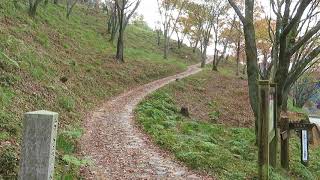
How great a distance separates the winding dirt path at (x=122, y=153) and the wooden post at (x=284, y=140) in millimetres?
2848

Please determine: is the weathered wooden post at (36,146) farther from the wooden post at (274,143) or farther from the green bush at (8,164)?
the wooden post at (274,143)

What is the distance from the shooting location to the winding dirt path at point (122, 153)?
786 cm

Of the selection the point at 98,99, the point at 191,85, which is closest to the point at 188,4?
the point at 191,85

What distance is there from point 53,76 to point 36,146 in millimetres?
12250

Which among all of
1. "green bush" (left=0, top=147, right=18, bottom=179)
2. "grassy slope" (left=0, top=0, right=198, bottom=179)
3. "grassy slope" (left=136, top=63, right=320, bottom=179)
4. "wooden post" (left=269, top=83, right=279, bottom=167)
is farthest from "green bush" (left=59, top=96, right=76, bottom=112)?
"wooden post" (left=269, top=83, right=279, bottom=167)

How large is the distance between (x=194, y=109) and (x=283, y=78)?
429 inches

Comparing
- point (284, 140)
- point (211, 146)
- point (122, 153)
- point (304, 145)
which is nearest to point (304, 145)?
point (304, 145)

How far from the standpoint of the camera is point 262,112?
7258 mm

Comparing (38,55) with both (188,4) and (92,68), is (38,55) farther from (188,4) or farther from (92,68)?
(188,4)

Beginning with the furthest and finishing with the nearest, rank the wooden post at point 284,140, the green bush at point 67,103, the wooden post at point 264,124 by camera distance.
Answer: the green bush at point 67,103 → the wooden post at point 284,140 → the wooden post at point 264,124

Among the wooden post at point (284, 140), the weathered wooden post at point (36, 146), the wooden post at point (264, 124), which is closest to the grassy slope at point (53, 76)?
the weathered wooden post at point (36, 146)

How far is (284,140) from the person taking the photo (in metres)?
9.80

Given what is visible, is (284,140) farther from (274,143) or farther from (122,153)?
(122,153)

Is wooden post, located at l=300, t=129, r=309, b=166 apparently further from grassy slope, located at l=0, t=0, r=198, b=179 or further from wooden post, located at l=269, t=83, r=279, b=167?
grassy slope, located at l=0, t=0, r=198, b=179
